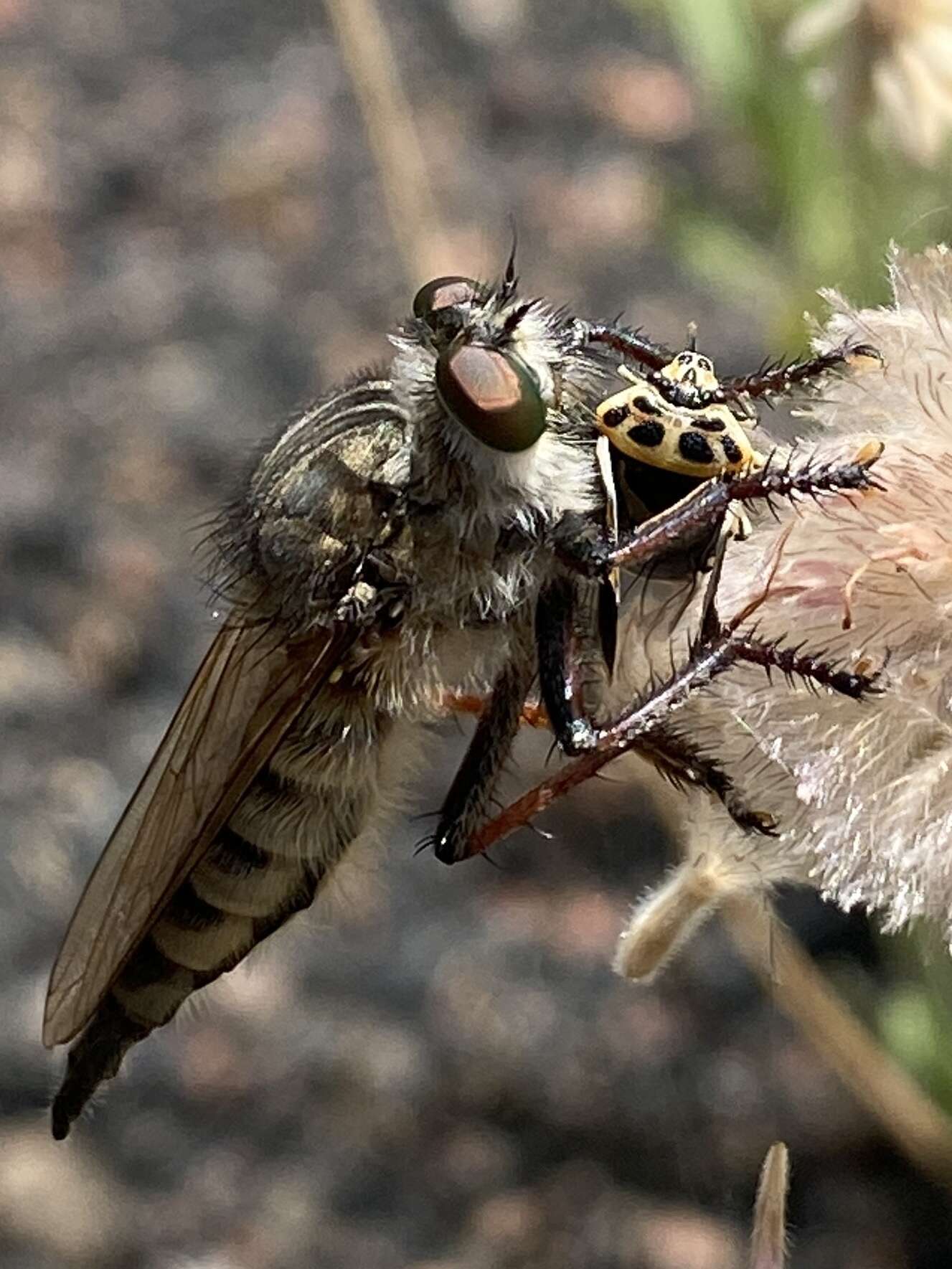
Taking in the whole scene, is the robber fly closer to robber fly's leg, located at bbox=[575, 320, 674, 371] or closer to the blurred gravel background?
robber fly's leg, located at bbox=[575, 320, 674, 371]

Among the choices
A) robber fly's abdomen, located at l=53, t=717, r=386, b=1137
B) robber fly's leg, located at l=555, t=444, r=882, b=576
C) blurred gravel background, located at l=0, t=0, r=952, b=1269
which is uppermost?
robber fly's leg, located at l=555, t=444, r=882, b=576

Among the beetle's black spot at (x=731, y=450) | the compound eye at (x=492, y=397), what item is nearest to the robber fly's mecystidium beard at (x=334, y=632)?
the compound eye at (x=492, y=397)

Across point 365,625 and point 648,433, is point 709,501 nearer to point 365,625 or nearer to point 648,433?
point 648,433

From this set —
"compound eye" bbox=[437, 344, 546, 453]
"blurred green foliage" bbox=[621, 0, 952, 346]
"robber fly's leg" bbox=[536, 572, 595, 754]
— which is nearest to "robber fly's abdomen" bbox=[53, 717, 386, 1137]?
"robber fly's leg" bbox=[536, 572, 595, 754]

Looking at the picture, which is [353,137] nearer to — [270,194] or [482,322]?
[270,194]

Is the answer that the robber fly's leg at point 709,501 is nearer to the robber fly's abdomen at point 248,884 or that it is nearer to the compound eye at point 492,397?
the compound eye at point 492,397

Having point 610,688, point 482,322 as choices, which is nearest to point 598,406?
point 482,322

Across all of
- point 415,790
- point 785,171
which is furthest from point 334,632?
point 785,171
